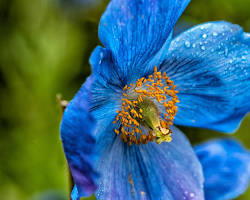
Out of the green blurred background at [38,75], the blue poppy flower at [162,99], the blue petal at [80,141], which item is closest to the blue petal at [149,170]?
the blue poppy flower at [162,99]

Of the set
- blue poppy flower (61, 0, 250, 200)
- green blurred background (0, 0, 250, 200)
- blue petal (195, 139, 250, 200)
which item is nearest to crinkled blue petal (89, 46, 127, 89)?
blue poppy flower (61, 0, 250, 200)

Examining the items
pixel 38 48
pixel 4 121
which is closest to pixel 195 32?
pixel 38 48

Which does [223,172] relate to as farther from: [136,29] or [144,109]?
[136,29]

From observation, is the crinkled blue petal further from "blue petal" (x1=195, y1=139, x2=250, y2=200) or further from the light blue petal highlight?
"blue petal" (x1=195, y1=139, x2=250, y2=200)

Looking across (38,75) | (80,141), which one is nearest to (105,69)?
(80,141)

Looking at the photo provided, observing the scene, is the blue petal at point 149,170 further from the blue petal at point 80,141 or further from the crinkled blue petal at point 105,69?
the blue petal at point 80,141

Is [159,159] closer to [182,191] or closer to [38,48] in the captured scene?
[182,191]
